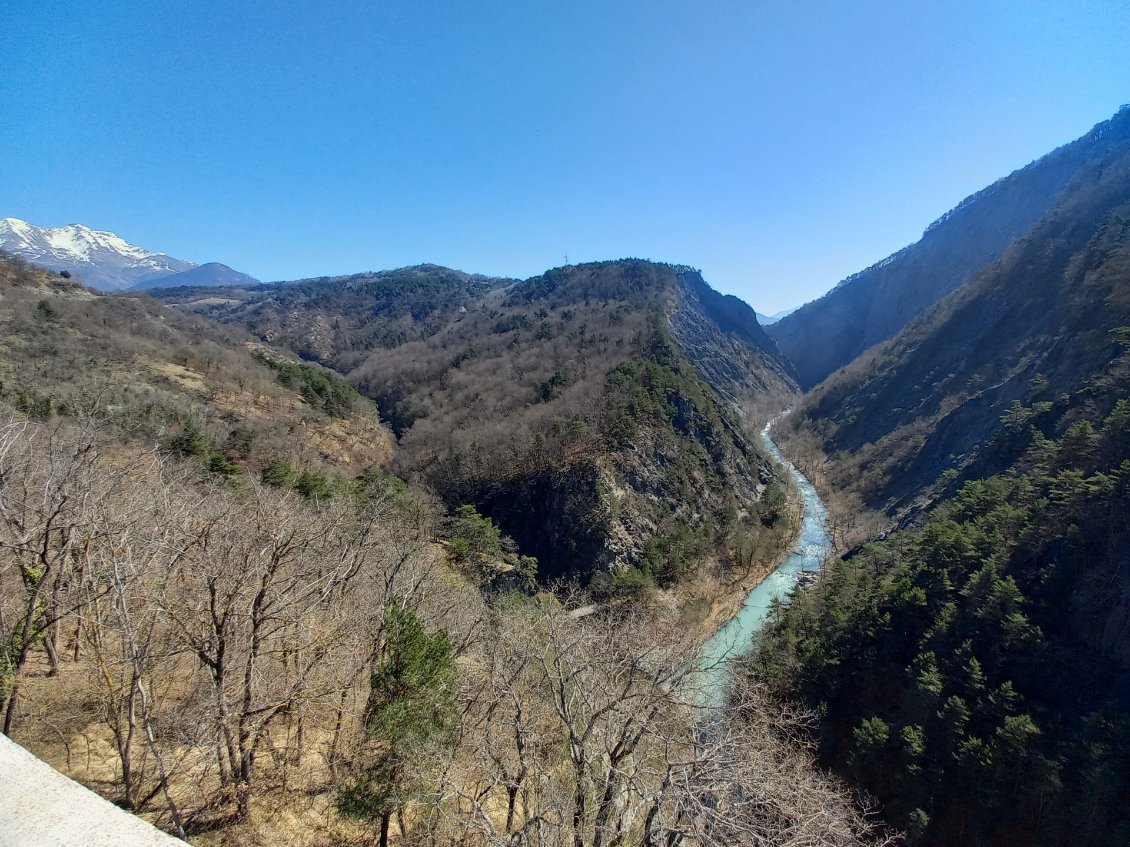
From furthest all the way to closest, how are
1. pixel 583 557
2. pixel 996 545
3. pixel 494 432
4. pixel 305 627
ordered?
pixel 494 432
pixel 583 557
pixel 996 545
pixel 305 627

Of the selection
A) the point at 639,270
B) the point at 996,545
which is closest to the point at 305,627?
the point at 996,545

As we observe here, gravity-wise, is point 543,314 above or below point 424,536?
above

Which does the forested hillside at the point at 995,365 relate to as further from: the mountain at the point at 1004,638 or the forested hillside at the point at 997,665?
the forested hillside at the point at 997,665

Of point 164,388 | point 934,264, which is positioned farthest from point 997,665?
point 934,264

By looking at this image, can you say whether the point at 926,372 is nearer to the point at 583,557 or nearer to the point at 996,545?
the point at 996,545

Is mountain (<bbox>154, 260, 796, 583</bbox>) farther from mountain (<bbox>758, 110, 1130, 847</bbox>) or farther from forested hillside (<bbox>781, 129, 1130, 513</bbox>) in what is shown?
forested hillside (<bbox>781, 129, 1130, 513</bbox>)

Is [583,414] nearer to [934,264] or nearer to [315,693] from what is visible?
[315,693]

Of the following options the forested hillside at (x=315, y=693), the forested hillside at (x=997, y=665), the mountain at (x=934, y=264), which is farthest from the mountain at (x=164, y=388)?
the mountain at (x=934, y=264)
